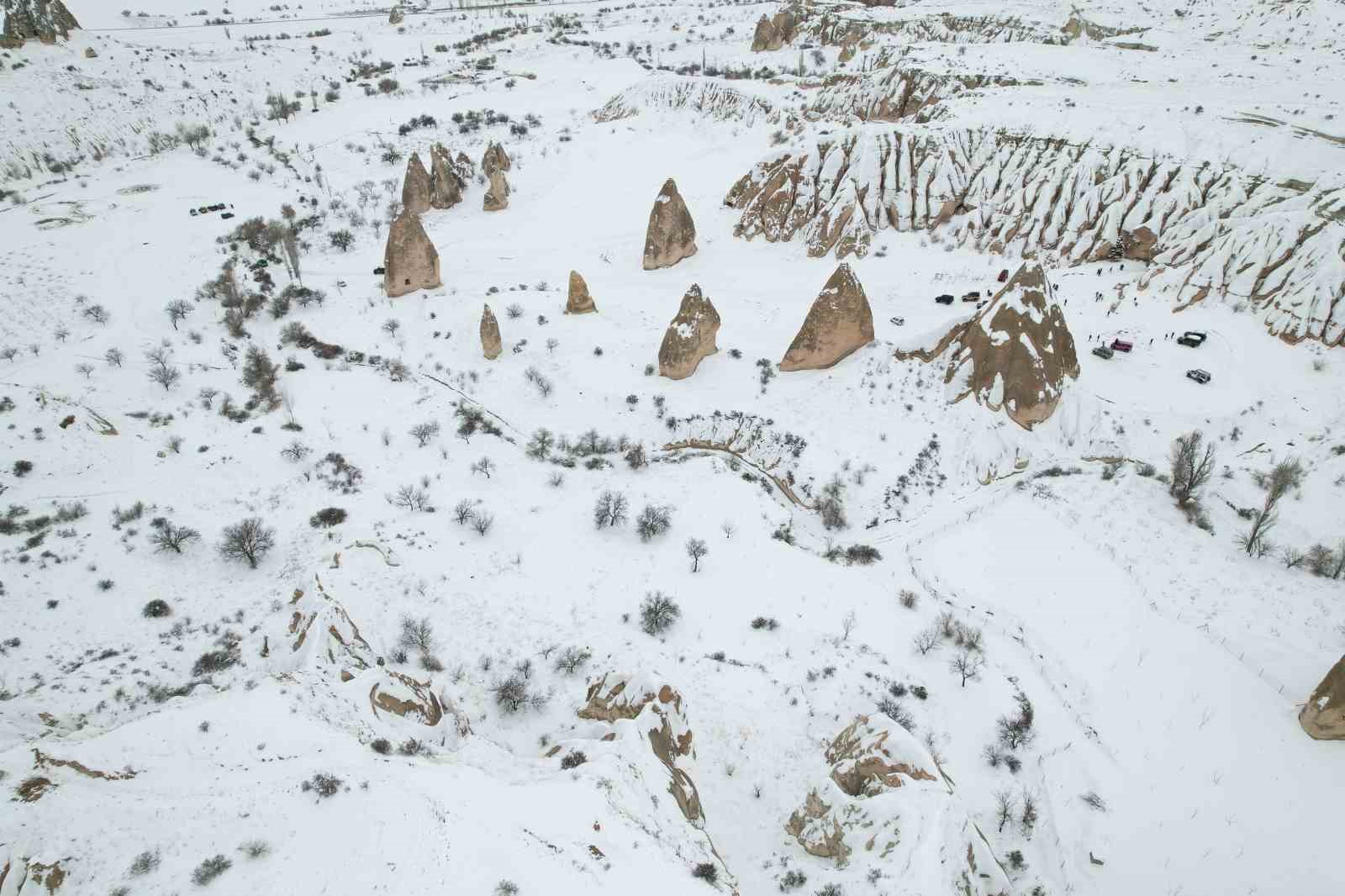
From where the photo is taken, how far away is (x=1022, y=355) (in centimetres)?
2894

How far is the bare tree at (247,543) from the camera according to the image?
22844 mm

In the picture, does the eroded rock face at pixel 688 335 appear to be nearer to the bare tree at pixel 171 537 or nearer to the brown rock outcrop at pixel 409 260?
the brown rock outcrop at pixel 409 260

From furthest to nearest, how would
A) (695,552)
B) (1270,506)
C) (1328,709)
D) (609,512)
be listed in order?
(609,512), (695,552), (1270,506), (1328,709)

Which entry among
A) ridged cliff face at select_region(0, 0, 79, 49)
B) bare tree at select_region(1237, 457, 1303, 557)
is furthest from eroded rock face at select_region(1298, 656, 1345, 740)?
ridged cliff face at select_region(0, 0, 79, 49)

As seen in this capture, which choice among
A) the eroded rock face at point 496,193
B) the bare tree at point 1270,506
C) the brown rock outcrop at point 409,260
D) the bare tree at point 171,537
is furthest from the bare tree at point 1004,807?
the eroded rock face at point 496,193

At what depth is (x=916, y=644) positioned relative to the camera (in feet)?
67.2

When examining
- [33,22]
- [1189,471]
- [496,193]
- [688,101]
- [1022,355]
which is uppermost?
[33,22]

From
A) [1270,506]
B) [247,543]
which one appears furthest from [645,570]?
[1270,506]

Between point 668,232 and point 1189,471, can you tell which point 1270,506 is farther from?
point 668,232

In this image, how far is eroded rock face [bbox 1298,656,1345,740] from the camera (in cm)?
1677

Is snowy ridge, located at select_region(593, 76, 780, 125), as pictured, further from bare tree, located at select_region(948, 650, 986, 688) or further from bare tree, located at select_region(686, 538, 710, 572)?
bare tree, located at select_region(948, 650, 986, 688)

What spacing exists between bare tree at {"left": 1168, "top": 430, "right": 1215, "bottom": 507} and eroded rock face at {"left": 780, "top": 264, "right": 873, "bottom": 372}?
14.1 meters

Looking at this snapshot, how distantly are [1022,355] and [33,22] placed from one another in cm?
9897

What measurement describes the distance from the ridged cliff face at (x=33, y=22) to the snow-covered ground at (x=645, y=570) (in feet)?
79.0
